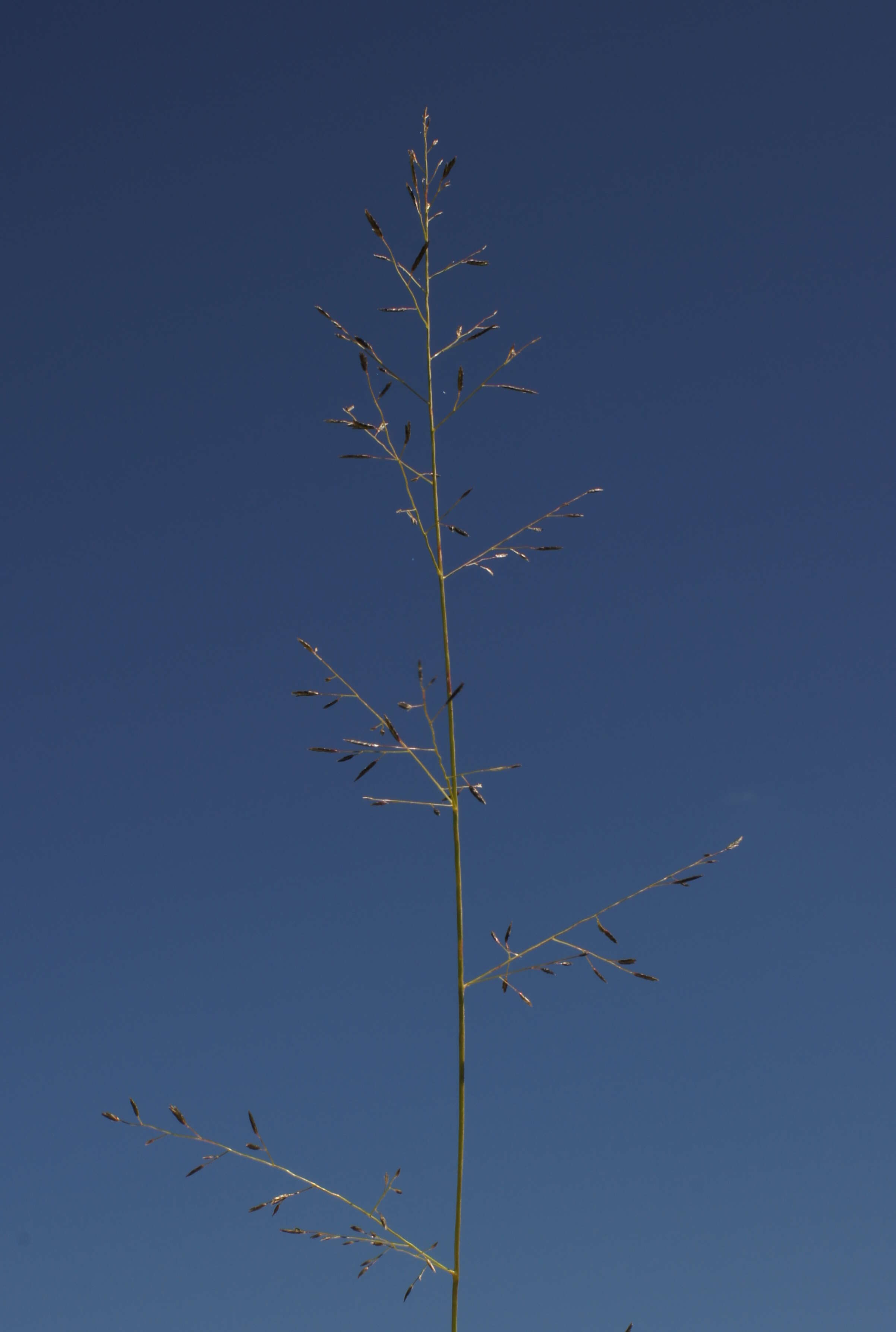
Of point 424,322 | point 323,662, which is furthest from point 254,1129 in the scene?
point 424,322

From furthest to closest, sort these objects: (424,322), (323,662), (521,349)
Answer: (521,349)
(424,322)
(323,662)

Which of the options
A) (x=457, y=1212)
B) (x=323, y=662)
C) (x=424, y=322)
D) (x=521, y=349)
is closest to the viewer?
(x=457, y=1212)

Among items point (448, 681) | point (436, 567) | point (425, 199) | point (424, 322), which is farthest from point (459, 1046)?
point (425, 199)

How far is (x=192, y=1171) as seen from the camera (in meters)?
2.07

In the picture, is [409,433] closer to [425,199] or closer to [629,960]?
[425,199]

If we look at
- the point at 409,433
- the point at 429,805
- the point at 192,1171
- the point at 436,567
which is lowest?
the point at 192,1171

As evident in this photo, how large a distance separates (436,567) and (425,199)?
0.91m

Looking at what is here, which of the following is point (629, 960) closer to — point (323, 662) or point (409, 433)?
point (323, 662)

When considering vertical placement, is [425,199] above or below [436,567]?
above

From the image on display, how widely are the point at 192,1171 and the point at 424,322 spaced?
5.73 feet

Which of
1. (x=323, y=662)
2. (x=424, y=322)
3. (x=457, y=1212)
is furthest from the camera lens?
(x=424, y=322)

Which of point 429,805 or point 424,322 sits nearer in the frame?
point 429,805

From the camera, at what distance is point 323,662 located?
2.12 metres

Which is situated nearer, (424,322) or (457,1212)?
(457,1212)
